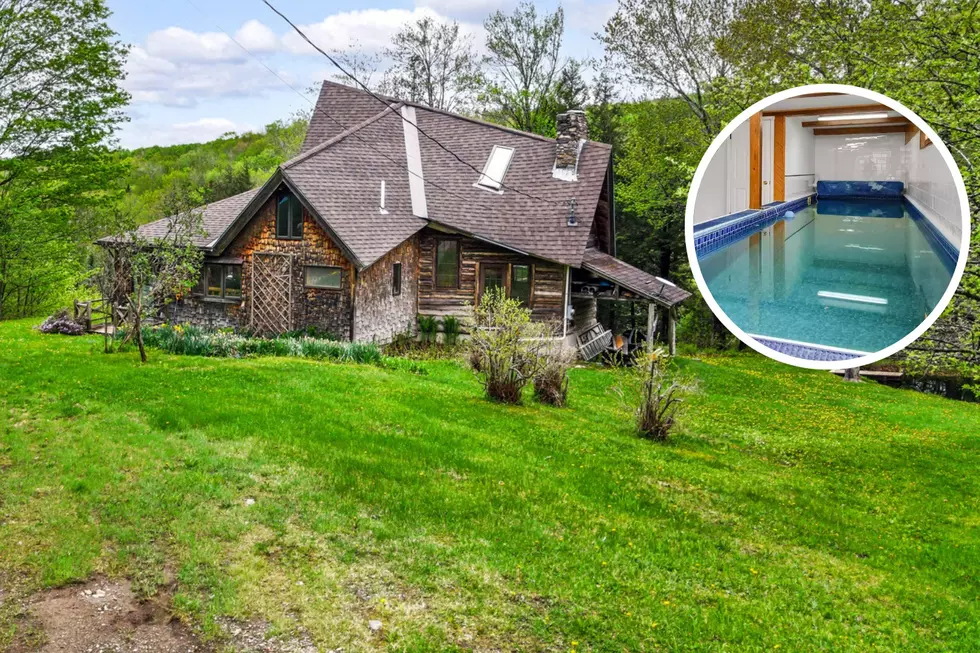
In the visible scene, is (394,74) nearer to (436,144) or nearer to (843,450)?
(436,144)

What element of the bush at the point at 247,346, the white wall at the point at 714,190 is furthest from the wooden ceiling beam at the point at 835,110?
the bush at the point at 247,346

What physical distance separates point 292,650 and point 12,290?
37.9 m

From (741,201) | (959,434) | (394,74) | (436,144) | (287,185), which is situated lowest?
(959,434)

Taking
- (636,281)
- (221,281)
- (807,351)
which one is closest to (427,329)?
(221,281)

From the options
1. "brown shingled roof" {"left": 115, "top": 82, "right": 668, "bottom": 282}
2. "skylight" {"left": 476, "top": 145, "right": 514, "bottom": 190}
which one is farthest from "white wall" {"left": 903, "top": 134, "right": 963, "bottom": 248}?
"skylight" {"left": 476, "top": 145, "right": 514, "bottom": 190}

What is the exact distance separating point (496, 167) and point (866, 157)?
22878mm

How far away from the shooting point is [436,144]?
1198 inches

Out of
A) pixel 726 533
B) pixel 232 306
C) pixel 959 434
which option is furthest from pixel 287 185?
pixel 959 434

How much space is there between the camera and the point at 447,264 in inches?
1067

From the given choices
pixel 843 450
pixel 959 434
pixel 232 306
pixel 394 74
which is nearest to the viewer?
pixel 843 450

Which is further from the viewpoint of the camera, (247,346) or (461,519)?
(247,346)

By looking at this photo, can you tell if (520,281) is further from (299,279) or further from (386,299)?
(299,279)

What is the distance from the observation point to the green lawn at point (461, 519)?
7730 mm

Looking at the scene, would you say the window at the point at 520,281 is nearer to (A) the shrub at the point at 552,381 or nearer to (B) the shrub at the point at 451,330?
(B) the shrub at the point at 451,330
